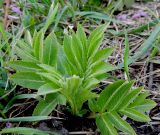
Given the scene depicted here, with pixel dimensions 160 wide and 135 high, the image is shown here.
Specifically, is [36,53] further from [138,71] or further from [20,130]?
[138,71]

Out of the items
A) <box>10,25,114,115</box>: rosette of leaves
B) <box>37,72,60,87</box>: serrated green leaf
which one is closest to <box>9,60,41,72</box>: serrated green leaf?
<box>10,25,114,115</box>: rosette of leaves

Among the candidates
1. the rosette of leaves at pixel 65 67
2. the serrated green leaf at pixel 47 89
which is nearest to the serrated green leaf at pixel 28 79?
the rosette of leaves at pixel 65 67

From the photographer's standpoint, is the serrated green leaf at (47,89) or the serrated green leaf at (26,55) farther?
the serrated green leaf at (26,55)

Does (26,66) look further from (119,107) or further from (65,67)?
(119,107)

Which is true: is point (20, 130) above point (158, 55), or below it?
below

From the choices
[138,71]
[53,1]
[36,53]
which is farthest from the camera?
[53,1]

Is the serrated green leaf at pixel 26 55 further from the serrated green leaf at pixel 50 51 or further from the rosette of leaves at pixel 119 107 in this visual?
the rosette of leaves at pixel 119 107

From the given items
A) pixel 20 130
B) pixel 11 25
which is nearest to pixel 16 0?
pixel 11 25
